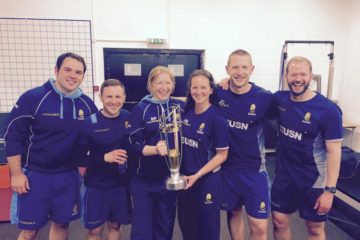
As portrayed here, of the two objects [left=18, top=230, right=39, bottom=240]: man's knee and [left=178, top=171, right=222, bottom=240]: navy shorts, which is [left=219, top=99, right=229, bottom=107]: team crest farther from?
[left=18, top=230, right=39, bottom=240]: man's knee

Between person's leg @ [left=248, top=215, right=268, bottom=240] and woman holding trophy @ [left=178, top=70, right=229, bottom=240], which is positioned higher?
woman holding trophy @ [left=178, top=70, right=229, bottom=240]

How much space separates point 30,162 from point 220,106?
127 centimetres

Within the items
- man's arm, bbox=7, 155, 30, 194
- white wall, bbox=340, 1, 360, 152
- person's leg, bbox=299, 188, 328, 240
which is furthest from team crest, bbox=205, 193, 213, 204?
white wall, bbox=340, 1, 360, 152

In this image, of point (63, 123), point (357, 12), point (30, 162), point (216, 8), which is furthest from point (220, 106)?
point (357, 12)

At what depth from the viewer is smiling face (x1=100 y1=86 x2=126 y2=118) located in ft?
5.90

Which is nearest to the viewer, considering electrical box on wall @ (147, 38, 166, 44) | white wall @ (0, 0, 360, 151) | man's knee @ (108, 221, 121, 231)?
man's knee @ (108, 221, 121, 231)

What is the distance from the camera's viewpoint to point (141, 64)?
430cm

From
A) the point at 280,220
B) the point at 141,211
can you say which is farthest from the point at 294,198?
the point at 141,211

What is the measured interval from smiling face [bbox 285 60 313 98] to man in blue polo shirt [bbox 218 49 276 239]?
0.19 meters

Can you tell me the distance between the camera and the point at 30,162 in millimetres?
1809

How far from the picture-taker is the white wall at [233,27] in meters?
4.05

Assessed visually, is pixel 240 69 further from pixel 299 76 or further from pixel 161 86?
pixel 161 86

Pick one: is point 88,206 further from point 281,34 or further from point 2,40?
point 281,34

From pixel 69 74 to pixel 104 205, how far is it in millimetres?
854
